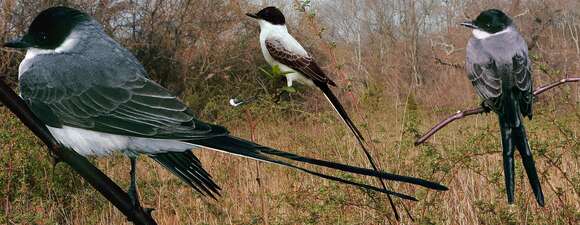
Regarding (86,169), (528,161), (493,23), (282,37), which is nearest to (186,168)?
(86,169)

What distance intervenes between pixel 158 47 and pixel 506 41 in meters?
8.61

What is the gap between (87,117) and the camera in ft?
3.62

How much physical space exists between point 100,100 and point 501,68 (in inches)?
57.0

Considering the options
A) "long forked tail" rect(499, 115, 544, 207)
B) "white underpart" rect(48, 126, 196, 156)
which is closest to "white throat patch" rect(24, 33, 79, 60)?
"white underpart" rect(48, 126, 196, 156)

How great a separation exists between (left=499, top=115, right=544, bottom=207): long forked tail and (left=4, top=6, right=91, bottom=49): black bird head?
2.38 feet

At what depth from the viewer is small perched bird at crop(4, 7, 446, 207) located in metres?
1.01

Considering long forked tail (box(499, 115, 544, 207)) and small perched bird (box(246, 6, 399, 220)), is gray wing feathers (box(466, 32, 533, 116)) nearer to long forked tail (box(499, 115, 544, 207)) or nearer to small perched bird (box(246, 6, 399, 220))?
long forked tail (box(499, 115, 544, 207))

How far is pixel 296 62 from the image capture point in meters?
2.89

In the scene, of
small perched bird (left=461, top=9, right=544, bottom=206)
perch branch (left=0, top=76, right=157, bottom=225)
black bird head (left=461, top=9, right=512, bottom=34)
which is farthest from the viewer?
black bird head (left=461, top=9, right=512, bottom=34)

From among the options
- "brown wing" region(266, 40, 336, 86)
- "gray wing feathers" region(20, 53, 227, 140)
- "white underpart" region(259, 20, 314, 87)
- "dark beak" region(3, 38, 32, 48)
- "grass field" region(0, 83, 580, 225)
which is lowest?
"grass field" region(0, 83, 580, 225)

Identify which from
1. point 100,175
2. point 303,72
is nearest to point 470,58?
point 303,72

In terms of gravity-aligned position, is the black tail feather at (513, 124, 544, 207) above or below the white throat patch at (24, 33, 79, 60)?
below

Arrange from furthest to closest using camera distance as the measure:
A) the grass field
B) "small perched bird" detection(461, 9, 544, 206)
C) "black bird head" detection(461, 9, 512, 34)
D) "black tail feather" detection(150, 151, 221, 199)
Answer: the grass field
"black bird head" detection(461, 9, 512, 34)
"small perched bird" detection(461, 9, 544, 206)
"black tail feather" detection(150, 151, 221, 199)

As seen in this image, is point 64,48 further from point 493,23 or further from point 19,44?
point 493,23
